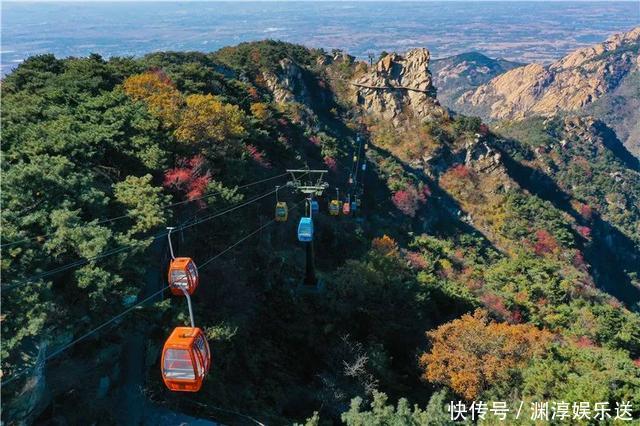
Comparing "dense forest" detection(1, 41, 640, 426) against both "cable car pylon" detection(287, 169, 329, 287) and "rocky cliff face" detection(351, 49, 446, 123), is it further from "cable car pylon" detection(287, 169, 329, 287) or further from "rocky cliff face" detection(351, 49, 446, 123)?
"rocky cliff face" detection(351, 49, 446, 123)

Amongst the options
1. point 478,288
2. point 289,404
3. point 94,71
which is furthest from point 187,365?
point 478,288

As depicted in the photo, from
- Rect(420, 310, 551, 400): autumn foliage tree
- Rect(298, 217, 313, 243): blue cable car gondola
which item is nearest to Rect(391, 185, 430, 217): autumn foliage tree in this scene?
Rect(420, 310, 551, 400): autumn foliage tree

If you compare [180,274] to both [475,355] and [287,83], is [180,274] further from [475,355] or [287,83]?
[287,83]

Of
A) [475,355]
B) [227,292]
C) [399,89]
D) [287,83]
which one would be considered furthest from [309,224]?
[399,89]

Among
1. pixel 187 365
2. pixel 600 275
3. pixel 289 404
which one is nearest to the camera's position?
pixel 187 365

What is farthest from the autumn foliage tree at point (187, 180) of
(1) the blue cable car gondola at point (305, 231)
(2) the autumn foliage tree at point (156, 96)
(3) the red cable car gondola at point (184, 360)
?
(3) the red cable car gondola at point (184, 360)

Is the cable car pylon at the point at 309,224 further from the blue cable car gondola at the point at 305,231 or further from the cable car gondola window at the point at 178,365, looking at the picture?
the cable car gondola window at the point at 178,365

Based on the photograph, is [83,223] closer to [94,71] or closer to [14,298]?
[14,298]

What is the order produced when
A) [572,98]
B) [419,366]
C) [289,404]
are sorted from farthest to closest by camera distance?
[572,98]
[419,366]
[289,404]
